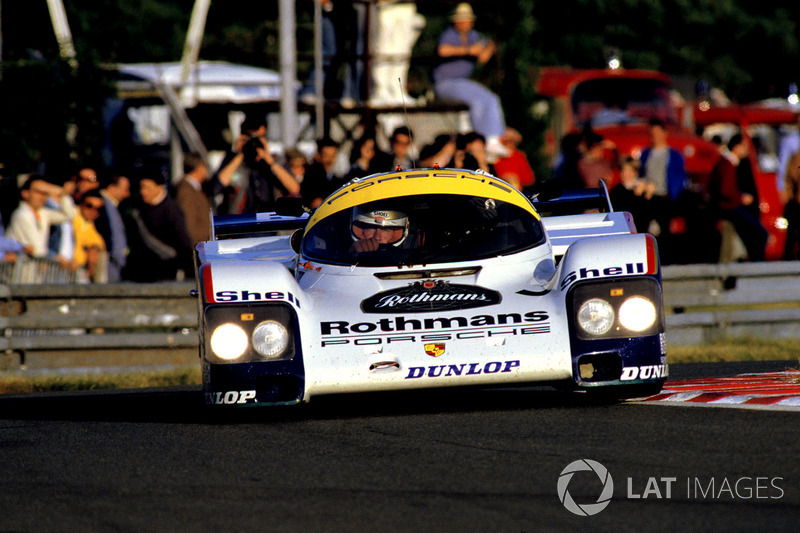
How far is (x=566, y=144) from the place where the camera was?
529 inches

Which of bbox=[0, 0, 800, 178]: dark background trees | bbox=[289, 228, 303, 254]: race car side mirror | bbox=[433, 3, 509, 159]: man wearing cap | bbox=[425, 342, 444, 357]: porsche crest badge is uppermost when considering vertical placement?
bbox=[0, 0, 800, 178]: dark background trees

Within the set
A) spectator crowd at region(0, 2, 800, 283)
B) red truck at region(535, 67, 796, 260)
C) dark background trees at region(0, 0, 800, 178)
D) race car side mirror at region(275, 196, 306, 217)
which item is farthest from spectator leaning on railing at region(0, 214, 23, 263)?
dark background trees at region(0, 0, 800, 178)

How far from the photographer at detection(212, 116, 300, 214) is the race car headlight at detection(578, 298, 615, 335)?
5.46m

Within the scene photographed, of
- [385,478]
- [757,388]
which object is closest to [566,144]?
[757,388]

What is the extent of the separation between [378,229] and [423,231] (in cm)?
25

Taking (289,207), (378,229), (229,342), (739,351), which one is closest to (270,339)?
(229,342)

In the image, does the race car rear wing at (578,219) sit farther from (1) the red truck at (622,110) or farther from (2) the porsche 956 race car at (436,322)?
(1) the red truck at (622,110)

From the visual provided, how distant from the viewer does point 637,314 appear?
22.2 feet

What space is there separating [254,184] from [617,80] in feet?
29.8

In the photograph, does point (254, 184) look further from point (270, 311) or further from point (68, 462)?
point (68, 462)

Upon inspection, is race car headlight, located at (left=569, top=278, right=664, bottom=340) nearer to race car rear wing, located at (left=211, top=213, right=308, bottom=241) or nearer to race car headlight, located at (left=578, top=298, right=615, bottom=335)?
A: race car headlight, located at (left=578, top=298, right=615, bottom=335)

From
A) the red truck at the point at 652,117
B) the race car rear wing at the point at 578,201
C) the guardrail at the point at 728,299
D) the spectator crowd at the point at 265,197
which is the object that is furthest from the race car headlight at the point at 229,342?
the red truck at the point at 652,117

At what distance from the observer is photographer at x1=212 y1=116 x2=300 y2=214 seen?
1187 cm

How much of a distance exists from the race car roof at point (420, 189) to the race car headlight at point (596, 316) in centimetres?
126
